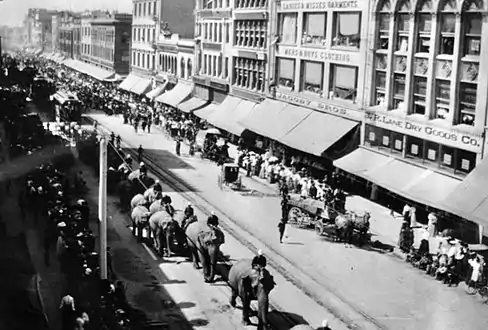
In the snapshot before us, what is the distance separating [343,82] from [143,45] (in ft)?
178

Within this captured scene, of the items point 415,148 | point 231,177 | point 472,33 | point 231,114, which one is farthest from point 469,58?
point 231,114

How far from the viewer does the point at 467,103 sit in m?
32.2

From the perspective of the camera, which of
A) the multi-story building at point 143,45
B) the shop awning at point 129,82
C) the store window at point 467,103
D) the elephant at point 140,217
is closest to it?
the elephant at point 140,217

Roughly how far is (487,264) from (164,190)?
61.9ft

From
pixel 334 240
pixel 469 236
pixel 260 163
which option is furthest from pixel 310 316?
pixel 260 163

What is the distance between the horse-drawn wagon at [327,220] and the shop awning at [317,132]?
29.2 ft

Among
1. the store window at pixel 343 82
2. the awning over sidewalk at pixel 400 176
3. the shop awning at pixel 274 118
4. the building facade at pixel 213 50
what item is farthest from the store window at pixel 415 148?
the building facade at pixel 213 50

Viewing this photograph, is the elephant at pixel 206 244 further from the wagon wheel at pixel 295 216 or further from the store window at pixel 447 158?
the store window at pixel 447 158

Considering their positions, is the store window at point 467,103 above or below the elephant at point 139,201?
above

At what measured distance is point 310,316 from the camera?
20.8 meters

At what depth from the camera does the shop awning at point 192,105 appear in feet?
220

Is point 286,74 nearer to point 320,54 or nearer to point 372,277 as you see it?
point 320,54

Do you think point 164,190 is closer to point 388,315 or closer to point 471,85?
point 471,85

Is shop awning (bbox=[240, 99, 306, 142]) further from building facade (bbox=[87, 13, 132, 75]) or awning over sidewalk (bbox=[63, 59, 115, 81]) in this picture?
awning over sidewalk (bbox=[63, 59, 115, 81])
